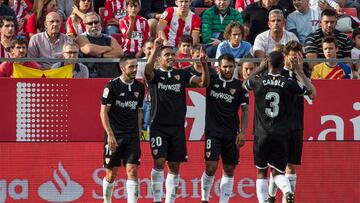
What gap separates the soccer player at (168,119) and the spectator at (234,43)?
6.20 ft

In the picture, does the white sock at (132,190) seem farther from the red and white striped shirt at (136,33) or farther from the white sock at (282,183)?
the red and white striped shirt at (136,33)

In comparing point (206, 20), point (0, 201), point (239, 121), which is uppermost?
point (206, 20)

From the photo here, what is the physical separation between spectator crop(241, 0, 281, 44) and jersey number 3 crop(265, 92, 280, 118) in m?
3.93

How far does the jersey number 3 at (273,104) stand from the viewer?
1677 centimetres

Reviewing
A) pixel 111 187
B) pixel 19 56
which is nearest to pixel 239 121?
pixel 111 187

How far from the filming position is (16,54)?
1834 centimetres

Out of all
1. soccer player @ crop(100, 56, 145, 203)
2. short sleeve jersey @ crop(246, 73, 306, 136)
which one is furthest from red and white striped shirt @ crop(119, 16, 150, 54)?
short sleeve jersey @ crop(246, 73, 306, 136)

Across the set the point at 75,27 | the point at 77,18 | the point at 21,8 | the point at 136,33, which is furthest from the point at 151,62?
the point at 21,8

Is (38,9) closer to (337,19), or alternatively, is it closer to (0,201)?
(0,201)

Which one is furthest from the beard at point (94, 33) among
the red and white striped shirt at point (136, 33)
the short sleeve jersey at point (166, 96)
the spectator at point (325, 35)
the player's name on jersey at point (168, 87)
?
the spectator at point (325, 35)

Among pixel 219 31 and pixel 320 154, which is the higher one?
pixel 219 31

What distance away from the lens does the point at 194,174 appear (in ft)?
60.5

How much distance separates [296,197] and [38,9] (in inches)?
208

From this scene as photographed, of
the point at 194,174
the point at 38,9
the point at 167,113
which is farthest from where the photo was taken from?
the point at 38,9
